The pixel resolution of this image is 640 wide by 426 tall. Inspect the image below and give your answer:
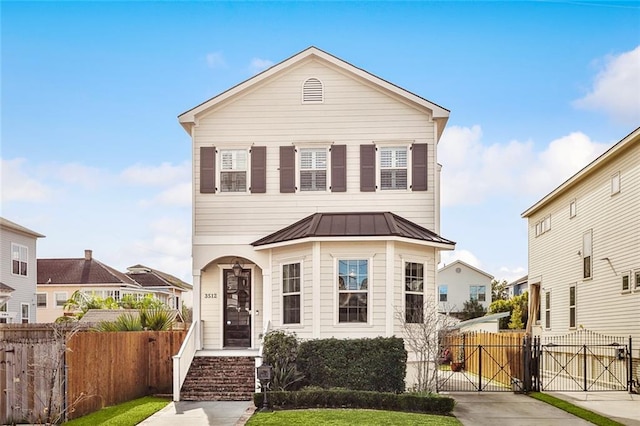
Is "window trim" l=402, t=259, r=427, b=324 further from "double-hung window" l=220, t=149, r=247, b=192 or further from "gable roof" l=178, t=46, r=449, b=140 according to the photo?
"double-hung window" l=220, t=149, r=247, b=192

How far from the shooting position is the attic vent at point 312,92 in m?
22.0

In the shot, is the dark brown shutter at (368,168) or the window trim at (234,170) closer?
the dark brown shutter at (368,168)

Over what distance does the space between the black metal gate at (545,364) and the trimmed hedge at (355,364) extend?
1580 millimetres

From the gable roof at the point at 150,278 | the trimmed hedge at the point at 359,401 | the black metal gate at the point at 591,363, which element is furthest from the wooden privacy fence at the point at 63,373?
the gable roof at the point at 150,278

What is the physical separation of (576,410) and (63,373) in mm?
11220

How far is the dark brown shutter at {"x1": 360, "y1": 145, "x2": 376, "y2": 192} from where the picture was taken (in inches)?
851

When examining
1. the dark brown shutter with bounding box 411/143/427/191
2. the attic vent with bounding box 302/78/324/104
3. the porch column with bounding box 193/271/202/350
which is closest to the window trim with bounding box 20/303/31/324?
the porch column with bounding box 193/271/202/350

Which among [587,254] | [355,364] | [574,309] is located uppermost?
[587,254]

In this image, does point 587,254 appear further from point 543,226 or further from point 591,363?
point 543,226

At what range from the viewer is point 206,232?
21859 millimetres

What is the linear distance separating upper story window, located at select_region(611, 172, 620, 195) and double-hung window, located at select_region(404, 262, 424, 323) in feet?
24.4

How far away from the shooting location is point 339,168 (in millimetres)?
21719

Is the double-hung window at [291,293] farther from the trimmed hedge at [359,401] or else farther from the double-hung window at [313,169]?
the trimmed hedge at [359,401]

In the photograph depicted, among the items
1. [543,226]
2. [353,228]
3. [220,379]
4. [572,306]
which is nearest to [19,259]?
[220,379]
